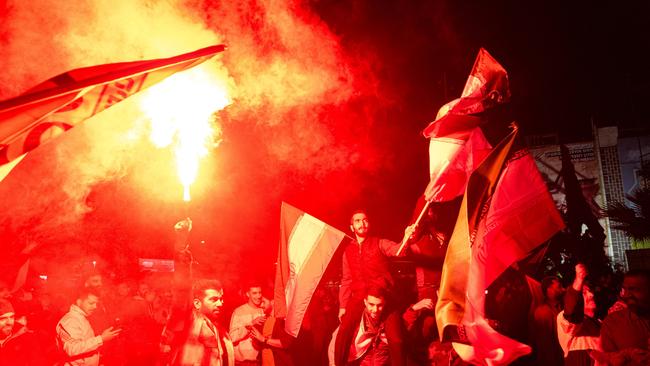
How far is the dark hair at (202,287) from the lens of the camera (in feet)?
21.8

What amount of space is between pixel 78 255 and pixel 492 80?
7029mm

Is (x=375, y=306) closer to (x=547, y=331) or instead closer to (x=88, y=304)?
(x=547, y=331)

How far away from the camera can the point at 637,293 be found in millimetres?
4922

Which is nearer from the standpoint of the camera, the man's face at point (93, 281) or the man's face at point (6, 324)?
the man's face at point (6, 324)

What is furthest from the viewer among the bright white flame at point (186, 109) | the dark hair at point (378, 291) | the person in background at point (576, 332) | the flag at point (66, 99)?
the bright white flame at point (186, 109)

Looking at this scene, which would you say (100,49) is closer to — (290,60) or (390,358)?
(290,60)

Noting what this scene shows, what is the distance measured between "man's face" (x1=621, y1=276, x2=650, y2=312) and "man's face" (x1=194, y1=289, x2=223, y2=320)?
456cm

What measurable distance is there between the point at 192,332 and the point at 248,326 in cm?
97

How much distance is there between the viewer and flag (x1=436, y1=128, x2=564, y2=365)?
471cm

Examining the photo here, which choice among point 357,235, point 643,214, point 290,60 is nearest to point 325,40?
point 290,60

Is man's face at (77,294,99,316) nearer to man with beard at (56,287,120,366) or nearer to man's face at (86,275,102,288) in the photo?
man with beard at (56,287,120,366)

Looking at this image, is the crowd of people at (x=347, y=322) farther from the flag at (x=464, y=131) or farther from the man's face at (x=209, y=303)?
the flag at (x=464, y=131)

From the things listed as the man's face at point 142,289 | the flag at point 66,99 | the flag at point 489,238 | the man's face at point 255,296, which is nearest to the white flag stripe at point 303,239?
the man's face at point 255,296

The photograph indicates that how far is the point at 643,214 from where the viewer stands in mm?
10078
